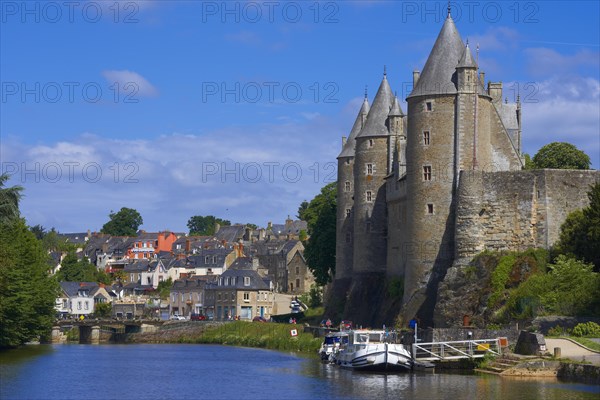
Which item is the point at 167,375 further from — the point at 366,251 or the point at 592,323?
the point at 366,251

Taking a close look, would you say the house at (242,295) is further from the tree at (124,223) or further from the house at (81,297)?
the tree at (124,223)

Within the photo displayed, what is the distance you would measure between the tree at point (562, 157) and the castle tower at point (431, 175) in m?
22.2

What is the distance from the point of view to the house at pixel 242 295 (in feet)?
354

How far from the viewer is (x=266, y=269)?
5349 inches

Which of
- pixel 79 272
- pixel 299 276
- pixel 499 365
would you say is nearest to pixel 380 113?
pixel 499 365

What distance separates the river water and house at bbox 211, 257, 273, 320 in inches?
1635

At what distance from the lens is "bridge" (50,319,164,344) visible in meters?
93.9

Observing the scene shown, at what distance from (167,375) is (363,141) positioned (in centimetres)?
2647

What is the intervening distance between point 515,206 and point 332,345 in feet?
38.1

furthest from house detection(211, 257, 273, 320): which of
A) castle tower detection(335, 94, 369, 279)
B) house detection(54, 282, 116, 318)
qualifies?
castle tower detection(335, 94, 369, 279)

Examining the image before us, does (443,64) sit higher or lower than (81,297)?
higher

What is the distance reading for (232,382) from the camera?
48625 mm

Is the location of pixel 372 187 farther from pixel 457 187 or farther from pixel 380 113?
pixel 457 187

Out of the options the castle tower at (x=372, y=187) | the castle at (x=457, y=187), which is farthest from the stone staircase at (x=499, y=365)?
the castle tower at (x=372, y=187)
